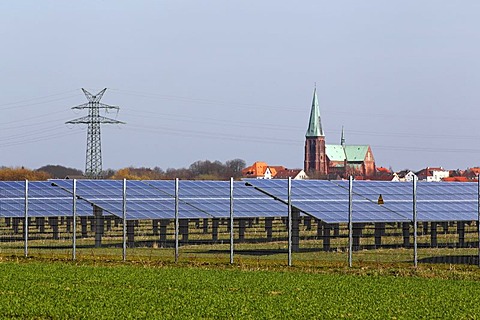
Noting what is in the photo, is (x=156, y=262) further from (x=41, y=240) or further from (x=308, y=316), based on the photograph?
(x=41, y=240)

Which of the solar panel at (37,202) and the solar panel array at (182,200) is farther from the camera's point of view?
the solar panel at (37,202)

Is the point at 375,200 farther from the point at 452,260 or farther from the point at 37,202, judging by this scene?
the point at 37,202

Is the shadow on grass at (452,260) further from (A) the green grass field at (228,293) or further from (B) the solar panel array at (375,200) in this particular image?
(A) the green grass field at (228,293)

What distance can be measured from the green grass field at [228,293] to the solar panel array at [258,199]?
630cm

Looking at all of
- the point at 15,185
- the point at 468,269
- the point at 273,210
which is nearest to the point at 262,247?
the point at 273,210

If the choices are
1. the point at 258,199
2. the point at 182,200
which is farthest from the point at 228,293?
the point at 258,199

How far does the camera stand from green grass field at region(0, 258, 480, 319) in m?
18.7

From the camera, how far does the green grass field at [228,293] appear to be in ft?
61.4

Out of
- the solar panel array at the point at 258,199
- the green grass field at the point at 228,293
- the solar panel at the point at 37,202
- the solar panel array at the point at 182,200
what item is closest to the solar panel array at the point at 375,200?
the solar panel array at the point at 258,199

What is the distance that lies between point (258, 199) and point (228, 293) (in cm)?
2276

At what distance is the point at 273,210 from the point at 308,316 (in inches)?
1025

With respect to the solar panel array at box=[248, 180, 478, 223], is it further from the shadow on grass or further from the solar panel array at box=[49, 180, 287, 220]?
the solar panel array at box=[49, 180, 287, 220]

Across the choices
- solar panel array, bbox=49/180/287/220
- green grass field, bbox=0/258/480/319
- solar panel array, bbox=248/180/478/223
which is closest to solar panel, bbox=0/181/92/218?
solar panel array, bbox=49/180/287/220

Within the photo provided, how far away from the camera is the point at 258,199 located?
44.9 m
